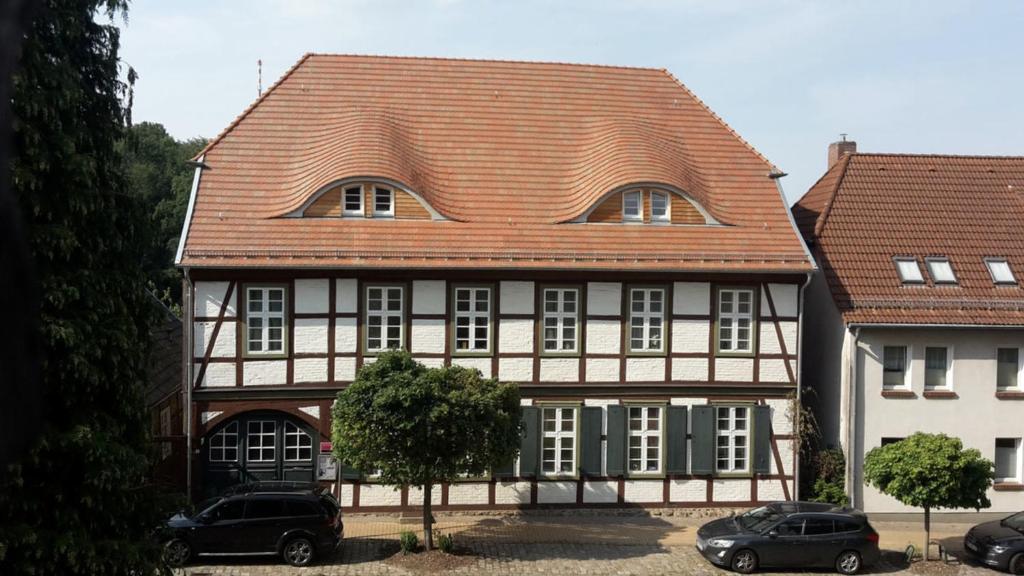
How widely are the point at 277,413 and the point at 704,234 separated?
9.78 meters

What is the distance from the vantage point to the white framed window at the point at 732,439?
19812 millimetres

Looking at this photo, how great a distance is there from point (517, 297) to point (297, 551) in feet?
21.9

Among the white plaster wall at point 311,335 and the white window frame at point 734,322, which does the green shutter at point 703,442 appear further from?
the white plaster wall at point 311,335

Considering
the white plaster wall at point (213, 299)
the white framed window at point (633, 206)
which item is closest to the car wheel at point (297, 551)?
the white plaster wall at point (213, 299)

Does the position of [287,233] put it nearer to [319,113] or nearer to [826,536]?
[319,113]

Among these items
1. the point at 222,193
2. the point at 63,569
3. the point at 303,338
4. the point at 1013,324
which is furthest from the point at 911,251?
the point at 63,569

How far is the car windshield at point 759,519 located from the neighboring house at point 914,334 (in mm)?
3784

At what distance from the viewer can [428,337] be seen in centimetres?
1898

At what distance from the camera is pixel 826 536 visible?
16.3m

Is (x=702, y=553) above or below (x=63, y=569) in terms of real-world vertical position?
below

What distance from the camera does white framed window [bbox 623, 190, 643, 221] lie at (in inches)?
797

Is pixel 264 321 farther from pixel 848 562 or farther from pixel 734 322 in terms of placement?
pixel 848 562

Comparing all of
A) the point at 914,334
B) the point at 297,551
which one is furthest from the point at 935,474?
the point at 297,551

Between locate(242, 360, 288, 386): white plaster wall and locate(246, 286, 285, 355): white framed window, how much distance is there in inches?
8.6
